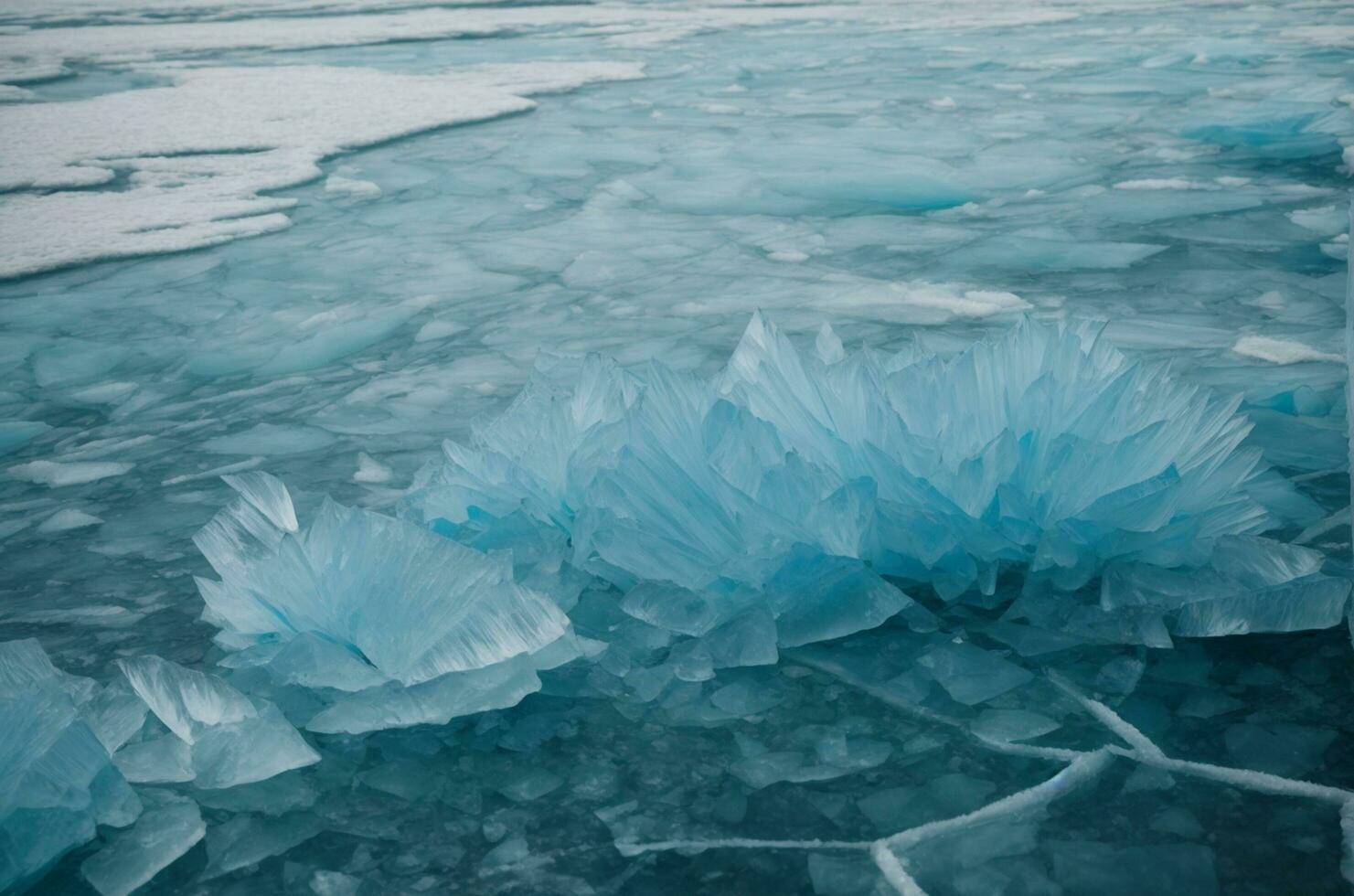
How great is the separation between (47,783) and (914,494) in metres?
0.76

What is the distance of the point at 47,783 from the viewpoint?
90cm

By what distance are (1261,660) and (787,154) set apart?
3044mm

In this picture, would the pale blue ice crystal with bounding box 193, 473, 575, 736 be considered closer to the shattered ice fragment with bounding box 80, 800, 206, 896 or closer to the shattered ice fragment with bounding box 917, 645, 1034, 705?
the shattered ice fragment with bounding box 80, 800, 206, 896

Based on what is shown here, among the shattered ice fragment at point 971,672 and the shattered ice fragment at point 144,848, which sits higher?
the shattered ice fragment at point 971,672

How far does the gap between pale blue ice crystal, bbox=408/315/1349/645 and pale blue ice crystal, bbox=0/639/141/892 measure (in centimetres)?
45

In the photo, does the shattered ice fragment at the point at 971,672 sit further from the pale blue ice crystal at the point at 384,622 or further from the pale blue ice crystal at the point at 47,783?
the pale blue ice crystal at the point at 47,783

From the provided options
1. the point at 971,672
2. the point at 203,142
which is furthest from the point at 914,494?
the point at 203,142

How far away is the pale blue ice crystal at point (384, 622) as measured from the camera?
40.5 inches

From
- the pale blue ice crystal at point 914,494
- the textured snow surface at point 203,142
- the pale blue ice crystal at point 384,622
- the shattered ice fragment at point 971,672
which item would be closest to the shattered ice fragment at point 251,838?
the pale blue ice crystal at point 384,622

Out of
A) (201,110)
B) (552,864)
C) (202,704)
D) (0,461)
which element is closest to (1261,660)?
(552,864)

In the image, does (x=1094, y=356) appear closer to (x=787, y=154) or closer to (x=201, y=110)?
(x=787, y=154)

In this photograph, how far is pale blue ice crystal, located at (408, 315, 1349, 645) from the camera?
1.12m

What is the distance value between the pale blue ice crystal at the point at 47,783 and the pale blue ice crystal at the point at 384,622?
161 mm

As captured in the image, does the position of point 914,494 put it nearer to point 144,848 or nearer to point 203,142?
point 144,848
